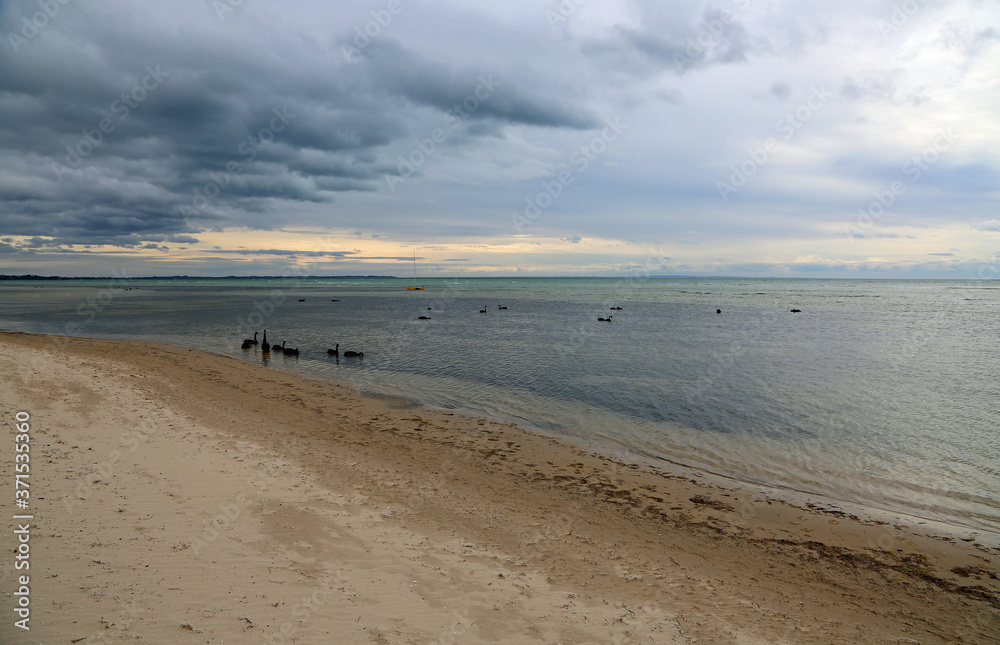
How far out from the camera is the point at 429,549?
7.84m

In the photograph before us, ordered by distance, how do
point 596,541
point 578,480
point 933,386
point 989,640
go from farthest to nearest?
point 933,386 < point 578,480 < point 596,541 < point 989,640

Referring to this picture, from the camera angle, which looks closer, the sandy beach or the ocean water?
the sandy beach

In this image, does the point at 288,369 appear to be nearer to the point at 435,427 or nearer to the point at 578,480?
the point at 435,427

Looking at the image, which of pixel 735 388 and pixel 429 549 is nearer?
pixel 429 549

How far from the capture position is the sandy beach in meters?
5.89

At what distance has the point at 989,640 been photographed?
679 centimetres

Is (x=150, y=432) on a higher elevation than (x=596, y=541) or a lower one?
higher

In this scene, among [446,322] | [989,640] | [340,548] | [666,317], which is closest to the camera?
[989,640]

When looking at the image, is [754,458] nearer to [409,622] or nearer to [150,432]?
[409,622]

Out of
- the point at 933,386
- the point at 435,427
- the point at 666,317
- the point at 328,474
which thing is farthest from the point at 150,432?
the point at 666,317

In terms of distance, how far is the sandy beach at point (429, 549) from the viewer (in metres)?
5.89

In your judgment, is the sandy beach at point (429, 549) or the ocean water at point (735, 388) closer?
the sandy beach at point (429, 549)

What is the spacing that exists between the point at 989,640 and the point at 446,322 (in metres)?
50.7

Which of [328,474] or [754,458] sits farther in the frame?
[754,458]
